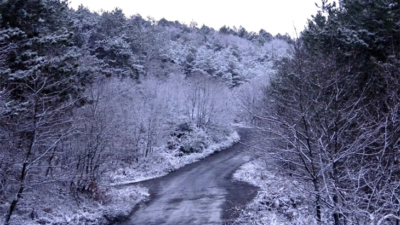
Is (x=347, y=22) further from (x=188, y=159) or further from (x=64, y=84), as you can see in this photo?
(x=188, y=159)

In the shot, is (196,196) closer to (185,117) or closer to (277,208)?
(277,208)

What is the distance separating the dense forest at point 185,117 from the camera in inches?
270

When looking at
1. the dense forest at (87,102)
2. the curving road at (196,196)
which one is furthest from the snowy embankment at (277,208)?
the dense forest at (87,102)

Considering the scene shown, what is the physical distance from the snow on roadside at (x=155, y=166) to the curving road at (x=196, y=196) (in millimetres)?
907

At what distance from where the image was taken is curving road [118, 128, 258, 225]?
1413cm

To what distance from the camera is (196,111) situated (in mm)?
41062

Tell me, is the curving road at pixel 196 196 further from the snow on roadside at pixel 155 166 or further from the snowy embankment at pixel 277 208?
the snow on roadside at pixel 155 166

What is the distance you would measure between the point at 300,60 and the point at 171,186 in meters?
15.5

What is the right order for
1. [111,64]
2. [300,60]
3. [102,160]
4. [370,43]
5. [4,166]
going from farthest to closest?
1. [111,64]
2. [102,160]
3. [370,43]
4. [4,166]
5. [300,60]

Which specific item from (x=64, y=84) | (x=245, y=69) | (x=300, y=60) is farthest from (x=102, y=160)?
(x=245, y=69)

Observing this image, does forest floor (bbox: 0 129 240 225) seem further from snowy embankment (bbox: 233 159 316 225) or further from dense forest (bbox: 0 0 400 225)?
snowy embankment (bbox: 233 159 316 225)

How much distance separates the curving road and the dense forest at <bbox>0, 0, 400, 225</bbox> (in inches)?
87.0

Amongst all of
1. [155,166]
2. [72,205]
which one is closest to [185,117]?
[155,166]

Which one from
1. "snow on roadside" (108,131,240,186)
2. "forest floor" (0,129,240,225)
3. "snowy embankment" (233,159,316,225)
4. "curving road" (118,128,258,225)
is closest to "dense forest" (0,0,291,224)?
"forest floor" (0,129,240,225)
